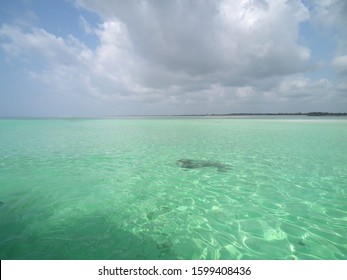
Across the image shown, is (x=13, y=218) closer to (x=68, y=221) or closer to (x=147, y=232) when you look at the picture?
(x=68, y=221)

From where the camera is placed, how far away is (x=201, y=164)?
1030 centimetres

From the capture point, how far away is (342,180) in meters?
7.72

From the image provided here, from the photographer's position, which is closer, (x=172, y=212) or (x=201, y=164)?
(x=172, y=212)

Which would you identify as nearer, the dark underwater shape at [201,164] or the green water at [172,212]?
the green water at [172,212]

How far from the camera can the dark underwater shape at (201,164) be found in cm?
970

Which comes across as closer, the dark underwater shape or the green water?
the green water

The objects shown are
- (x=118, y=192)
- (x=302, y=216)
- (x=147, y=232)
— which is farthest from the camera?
(x=118, y=192)

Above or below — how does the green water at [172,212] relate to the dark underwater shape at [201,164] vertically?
above

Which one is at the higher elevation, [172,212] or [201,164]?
[172,212]

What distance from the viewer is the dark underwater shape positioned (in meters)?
9.70

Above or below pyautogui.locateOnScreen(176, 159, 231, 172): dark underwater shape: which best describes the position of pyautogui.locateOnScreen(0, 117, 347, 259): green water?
above

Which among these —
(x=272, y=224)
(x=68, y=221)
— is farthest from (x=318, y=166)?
(x=68, y=221)
